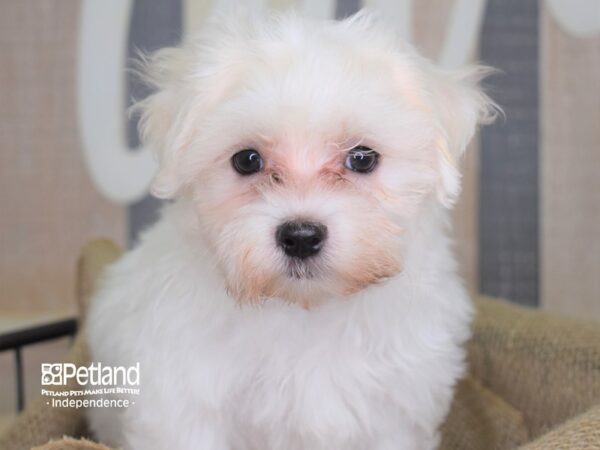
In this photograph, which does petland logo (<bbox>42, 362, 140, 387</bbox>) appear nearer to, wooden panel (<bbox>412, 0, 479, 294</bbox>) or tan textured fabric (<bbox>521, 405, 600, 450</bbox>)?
tan textured fabric (<bbox>521, 405, 600, 450</bbox>)

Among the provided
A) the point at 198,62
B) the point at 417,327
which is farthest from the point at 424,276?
the point at 198,62

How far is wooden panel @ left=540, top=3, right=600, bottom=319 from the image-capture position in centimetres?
338

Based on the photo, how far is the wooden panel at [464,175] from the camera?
132 inches

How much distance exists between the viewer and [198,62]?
1.82 meters

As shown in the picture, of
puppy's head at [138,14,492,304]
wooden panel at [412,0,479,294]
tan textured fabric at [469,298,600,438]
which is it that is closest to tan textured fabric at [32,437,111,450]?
puppy's head at [138,14,492,304]

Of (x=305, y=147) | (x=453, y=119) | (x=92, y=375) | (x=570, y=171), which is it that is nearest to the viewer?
(x=305, y=147)

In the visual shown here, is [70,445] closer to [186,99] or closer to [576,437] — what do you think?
[186,99]

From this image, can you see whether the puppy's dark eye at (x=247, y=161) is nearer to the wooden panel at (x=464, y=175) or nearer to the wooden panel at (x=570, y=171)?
the wooden panel at (x=464, y=175)

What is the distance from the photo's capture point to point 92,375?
2.19 metres

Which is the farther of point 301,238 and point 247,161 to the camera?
point 247,161

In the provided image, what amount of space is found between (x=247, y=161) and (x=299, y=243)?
25 cm

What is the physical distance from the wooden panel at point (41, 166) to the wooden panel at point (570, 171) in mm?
1714

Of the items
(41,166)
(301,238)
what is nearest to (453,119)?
(301,238)

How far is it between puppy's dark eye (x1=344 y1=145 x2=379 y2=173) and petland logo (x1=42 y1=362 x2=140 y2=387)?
0.64 meters
